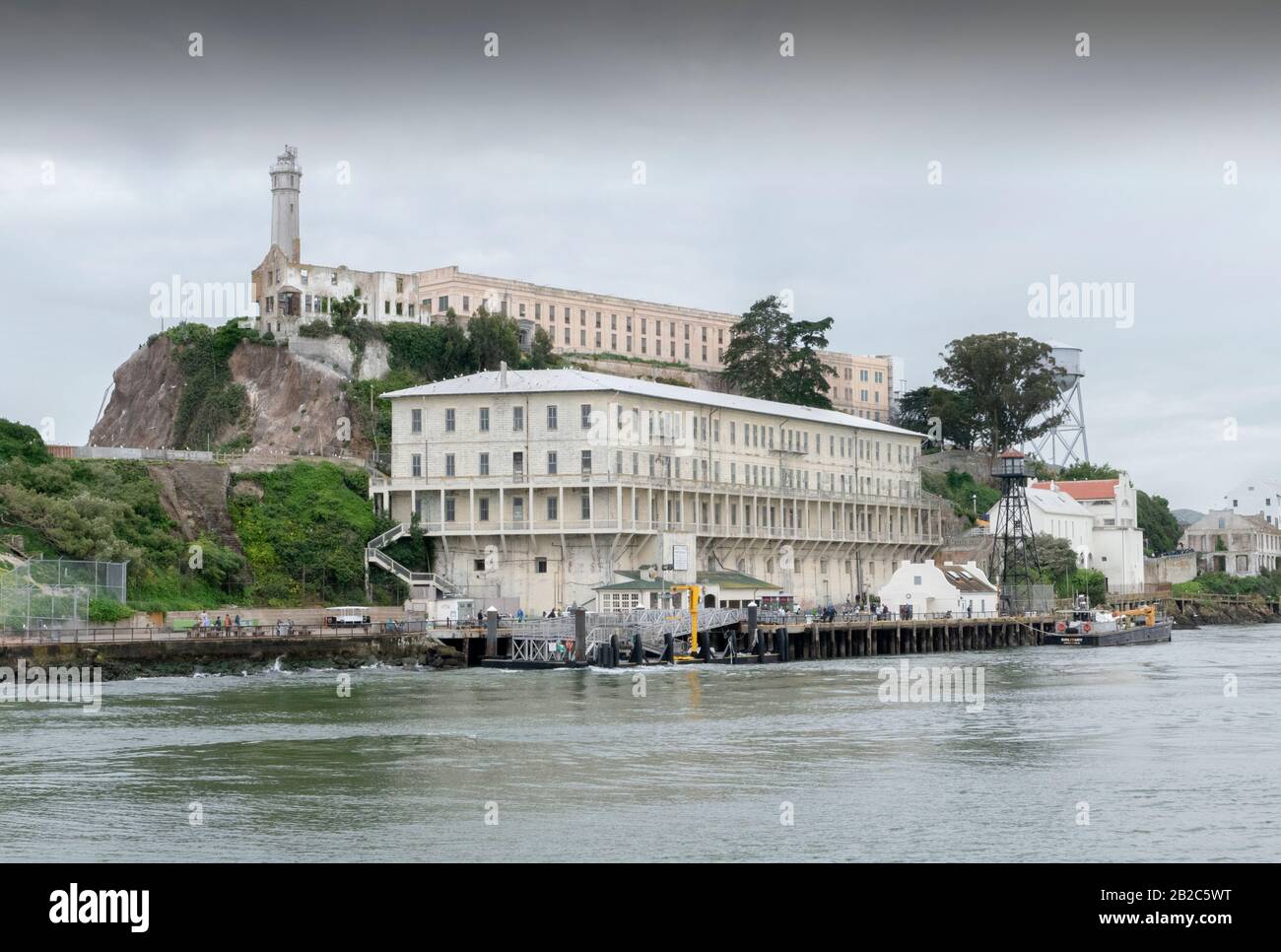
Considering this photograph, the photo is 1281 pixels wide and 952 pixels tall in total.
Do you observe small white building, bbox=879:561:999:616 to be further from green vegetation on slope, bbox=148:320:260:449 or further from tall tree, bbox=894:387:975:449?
green vegetation on slope, bbox=148:320:260:449

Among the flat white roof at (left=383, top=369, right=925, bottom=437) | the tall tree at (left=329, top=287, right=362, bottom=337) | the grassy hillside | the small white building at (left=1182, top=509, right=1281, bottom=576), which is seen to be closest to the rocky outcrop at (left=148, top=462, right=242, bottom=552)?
the grassy hillside

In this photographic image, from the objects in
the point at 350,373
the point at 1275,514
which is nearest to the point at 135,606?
the point at 350,373

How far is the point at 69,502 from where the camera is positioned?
71438mm

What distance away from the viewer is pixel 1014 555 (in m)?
98.2

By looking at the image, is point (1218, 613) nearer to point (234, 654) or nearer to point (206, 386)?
point (206, 386)

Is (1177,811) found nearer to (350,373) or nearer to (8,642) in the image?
(8,642)

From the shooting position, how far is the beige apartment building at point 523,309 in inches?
3979

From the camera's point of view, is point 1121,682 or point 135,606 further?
point 135,606

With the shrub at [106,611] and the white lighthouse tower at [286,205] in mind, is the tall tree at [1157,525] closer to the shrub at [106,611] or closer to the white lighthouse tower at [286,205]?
the white lighthouse tower at [286,205]

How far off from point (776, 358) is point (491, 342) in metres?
24.8

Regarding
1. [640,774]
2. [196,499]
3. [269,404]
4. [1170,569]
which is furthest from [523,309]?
[640,774]

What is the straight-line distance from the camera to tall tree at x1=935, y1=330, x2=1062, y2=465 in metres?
126

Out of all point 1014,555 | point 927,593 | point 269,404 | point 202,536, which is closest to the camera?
point 202,536
